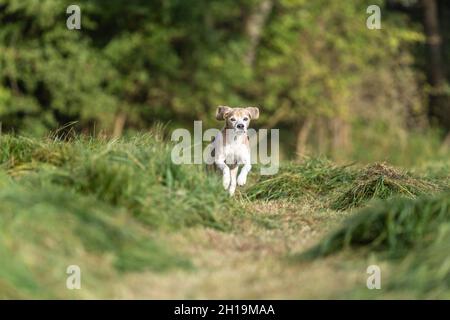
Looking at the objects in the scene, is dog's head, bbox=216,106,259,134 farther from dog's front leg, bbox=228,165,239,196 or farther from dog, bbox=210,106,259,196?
dog's front leg, bbox=228,165,239,196

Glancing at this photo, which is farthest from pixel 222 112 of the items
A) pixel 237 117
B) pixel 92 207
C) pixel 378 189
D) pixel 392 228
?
pixel 392 228

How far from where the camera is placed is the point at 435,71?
998 inches

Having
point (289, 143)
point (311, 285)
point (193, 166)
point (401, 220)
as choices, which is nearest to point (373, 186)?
point (193, 166)

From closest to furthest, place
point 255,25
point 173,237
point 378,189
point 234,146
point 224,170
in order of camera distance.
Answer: point 173,237 < point 378,189 < point 224,170 < point 234,146 < point 255,25

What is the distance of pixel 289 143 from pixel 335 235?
1713 centimetres

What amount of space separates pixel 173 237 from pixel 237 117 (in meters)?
3.06

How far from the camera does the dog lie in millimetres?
9312

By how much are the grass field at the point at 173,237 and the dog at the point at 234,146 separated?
1.37 m

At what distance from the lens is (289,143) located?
23422 mm

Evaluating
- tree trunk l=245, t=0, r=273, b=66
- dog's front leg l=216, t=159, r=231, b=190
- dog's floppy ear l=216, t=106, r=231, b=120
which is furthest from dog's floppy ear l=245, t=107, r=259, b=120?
tree trunk l=245, t=0, r=273, b=66

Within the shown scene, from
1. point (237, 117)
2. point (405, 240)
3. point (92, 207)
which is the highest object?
point (237, 117)

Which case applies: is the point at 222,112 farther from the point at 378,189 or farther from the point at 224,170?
the point at 378,189

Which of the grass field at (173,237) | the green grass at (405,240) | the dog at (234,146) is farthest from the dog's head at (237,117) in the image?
the green grass at (405,240)

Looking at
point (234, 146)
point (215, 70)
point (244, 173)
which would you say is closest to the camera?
point (244, 173)
